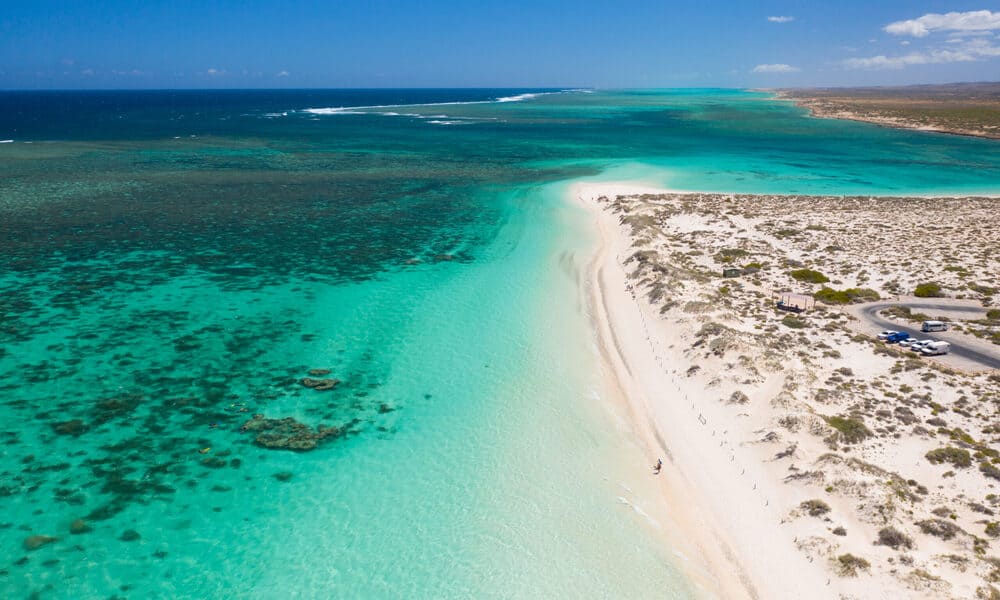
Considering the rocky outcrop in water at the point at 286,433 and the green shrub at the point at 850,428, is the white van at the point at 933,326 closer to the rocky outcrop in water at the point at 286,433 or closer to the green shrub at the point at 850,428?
the green shrub at the point at 850,428

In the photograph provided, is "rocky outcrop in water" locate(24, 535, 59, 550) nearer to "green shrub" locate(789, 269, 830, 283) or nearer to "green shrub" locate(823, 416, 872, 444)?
"green shrub" locate(823, 416, 872, 444)

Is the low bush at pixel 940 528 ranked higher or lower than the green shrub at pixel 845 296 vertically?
lower

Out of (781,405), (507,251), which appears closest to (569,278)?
(507,251)

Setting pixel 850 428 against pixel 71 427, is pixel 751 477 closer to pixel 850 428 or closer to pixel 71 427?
pixel 850 428

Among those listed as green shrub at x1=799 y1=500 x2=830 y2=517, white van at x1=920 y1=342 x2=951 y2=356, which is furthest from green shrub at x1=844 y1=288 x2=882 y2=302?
green shrub at x1=799 y1=500 x2=830 y2=517

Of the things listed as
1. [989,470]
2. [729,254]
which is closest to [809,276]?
[729,254]

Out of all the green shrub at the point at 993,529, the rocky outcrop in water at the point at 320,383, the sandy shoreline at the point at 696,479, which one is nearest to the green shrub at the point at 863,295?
the sandy shoreline at the point at 696,479
